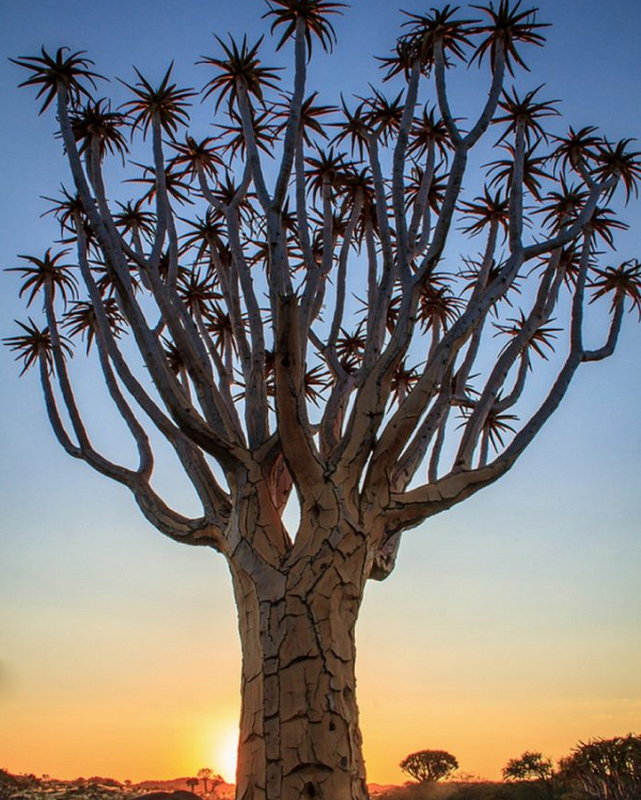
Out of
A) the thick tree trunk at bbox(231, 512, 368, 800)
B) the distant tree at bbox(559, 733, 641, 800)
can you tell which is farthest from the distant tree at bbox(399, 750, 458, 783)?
the thick tree trunk at bbox(231, 512, 368, 800)

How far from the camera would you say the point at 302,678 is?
6508 millimetres

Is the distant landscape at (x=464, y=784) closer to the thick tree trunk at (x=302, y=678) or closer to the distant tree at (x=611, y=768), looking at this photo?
the distant tree at (x=611, y=768)

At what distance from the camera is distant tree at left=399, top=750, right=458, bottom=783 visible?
85.7ft

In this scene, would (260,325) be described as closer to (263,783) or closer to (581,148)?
(263,783)

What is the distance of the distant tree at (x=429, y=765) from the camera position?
2612cm

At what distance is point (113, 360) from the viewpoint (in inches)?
341

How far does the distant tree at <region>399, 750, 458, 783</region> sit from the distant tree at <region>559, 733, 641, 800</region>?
9778 millimetres

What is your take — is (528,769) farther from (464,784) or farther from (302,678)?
(302,678)

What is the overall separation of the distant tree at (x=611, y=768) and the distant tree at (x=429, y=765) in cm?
978

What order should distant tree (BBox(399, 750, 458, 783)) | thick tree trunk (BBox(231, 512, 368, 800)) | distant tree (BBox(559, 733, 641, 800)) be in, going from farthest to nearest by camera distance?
1. distant tree (BBox(399, 750, 458, 783))
2. distant tree (BBox(559, 733, 641, 800))
3. thick tree trunk (BBox(231, 512, 368, 800))

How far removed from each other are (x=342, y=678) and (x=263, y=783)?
1.03 metres

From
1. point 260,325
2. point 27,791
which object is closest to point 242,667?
point 260,325

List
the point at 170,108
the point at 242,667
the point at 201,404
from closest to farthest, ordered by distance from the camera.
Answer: the point at 242,667
the point at 201,404
the point at 170,108

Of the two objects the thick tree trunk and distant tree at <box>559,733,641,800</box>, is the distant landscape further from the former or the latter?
the thick tree trunk
